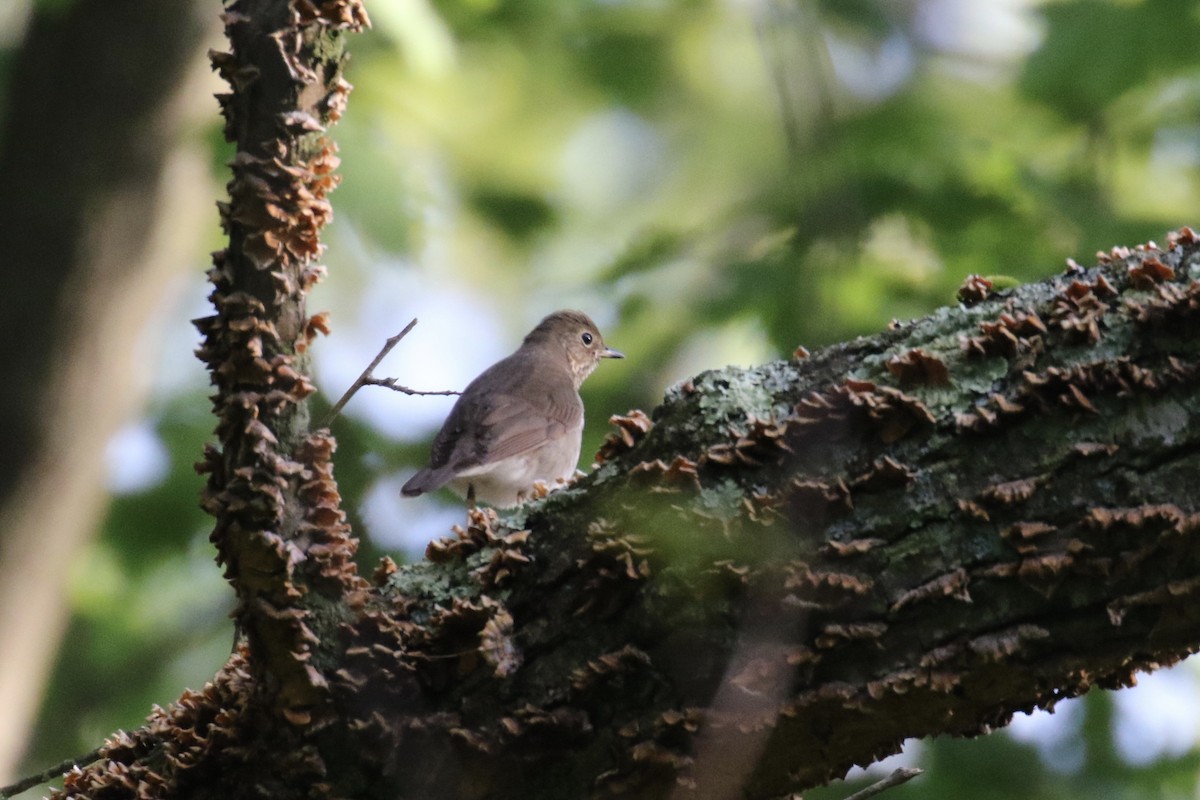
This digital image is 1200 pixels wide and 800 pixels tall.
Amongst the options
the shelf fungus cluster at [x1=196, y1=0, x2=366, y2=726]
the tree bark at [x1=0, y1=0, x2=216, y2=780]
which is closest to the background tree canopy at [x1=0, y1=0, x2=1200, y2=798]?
the tree bark at [x1=0, y1=0, x2=216, y2=780]

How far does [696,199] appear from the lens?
9.42 metres

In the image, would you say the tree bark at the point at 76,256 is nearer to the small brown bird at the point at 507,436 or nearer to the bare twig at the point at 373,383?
the small brown bird at the point at 507,436

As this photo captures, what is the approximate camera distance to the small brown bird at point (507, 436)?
5.05 m

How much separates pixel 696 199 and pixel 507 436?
15.3ft

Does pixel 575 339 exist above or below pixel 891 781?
above

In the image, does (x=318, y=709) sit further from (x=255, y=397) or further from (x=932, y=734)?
(x=932, y=734)

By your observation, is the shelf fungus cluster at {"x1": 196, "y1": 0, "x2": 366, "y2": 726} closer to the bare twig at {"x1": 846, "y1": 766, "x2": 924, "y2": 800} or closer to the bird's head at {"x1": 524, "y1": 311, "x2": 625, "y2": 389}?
the bare twig at {"x1": 846, "y1": 766, "x2": 924, "y2": 800}

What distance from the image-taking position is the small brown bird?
505cm

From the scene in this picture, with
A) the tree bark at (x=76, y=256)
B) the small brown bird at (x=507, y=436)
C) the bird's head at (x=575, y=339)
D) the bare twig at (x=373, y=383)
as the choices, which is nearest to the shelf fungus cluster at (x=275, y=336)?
the bare twig at (x=373, y=383)

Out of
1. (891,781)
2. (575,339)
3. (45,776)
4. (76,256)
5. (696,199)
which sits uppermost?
(696,199)

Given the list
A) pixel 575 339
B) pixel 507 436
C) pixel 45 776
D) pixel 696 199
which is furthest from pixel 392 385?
pixel 696 199

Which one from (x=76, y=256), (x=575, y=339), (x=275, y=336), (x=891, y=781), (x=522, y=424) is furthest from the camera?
(x=575, y=339)

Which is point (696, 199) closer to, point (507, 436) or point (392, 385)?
point (507, 436)

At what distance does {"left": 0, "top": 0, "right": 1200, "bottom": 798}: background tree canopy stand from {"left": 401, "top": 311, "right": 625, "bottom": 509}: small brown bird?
1.18ft
